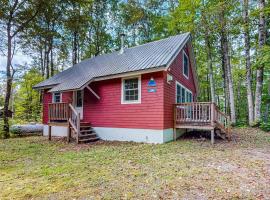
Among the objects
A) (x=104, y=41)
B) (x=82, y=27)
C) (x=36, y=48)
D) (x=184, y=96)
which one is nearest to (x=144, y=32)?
(x=104, y=41)

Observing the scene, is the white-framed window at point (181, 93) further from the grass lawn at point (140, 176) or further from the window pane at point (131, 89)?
the grass lawn at point (140, 176)

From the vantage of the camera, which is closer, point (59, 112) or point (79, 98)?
point (59, 112)

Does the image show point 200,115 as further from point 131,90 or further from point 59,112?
point 59,112

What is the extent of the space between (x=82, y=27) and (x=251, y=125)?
17.9 meters

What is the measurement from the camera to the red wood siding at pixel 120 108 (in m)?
8.48

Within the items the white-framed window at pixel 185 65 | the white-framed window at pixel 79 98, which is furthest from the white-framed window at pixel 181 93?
the white-framed window at pixel 79 98

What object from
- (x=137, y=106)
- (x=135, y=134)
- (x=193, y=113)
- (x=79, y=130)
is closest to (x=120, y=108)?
(x=137, y=106)

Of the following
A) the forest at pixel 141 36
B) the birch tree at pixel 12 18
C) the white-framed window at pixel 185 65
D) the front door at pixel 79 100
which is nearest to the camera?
the front door at pixel 79 100

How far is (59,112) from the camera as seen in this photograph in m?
10.1

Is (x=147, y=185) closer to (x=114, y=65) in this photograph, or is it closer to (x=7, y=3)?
(x=114, y=65)

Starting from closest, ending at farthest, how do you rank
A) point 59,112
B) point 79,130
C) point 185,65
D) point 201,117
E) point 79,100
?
point 201,117
point 79,130
point 59,112
point 79,100
point 185,65

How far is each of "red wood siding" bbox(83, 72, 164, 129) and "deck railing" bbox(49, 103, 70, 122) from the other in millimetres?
1318

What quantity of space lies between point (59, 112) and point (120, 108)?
3293 millimetres

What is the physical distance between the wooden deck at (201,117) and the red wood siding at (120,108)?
1267mm
